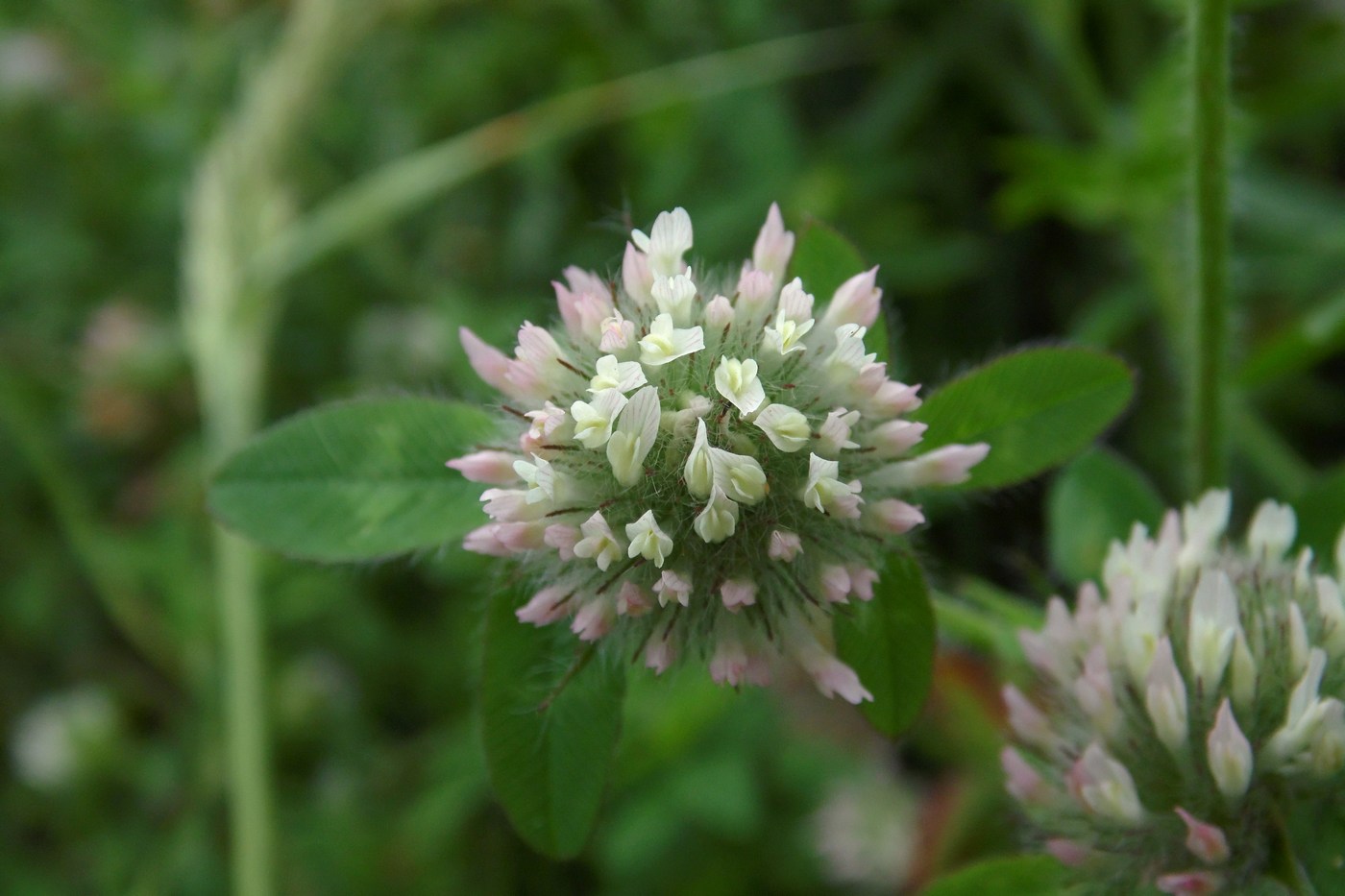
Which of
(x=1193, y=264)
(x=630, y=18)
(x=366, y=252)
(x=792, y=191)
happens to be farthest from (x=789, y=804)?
(x=630, y=18)

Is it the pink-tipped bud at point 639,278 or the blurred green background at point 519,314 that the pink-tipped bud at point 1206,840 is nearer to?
the pink-tipped bud at point 639,278

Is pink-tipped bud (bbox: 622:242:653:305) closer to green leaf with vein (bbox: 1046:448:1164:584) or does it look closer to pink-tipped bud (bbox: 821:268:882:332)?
pink-tipped bud (bbox: 821:268:882:332)

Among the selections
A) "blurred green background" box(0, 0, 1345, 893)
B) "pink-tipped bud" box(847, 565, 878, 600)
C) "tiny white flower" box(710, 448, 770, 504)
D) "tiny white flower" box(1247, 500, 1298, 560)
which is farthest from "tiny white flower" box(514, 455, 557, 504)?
"blurred green background" box(0, 0, 1345, 893)

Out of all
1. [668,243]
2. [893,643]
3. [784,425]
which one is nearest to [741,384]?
[784,425]

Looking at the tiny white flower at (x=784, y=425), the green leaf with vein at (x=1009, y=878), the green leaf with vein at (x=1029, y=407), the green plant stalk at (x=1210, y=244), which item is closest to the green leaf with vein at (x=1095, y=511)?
the green plant stalk at (x=1210, y=244)

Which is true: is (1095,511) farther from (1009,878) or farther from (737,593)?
(737,593)

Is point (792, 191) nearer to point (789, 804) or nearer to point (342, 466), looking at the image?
point (789, 804)
